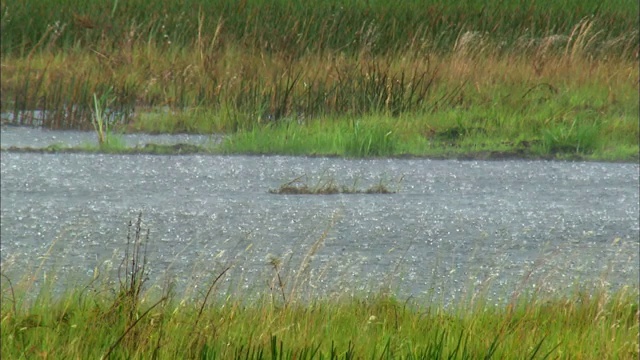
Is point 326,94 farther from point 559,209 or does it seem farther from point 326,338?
point 326,338

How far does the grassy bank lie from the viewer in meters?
8.91

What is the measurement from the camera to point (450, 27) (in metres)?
13.2

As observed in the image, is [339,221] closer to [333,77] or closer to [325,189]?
[325,189]

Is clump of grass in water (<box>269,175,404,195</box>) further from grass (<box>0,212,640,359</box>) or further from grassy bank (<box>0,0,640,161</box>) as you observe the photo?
grass (<box>0,212,640,359</box>)

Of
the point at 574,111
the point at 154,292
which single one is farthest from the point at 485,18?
the point at 154,292

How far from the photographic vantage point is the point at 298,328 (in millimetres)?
3486

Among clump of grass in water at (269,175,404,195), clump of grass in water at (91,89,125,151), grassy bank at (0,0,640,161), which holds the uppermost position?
grassy bank at (0,0,640,161)

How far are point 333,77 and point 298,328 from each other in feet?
22.9

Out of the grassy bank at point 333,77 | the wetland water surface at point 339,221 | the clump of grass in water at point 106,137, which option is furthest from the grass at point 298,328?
the grassy bank at point 333,77

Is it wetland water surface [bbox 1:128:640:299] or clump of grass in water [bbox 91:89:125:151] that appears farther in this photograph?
clump of grass in water [bbox 91:89:125:151]

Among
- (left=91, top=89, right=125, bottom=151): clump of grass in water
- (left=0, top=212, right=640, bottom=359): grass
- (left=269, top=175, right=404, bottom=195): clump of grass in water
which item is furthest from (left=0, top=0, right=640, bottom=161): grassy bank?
(left=0, top=212, right=640, bottom=359): grass

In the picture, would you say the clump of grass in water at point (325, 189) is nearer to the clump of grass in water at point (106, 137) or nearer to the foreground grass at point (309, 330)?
the clump of grass in water at point (106, 137)

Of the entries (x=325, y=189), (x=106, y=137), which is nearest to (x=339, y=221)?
Result: (x=325, y=189)

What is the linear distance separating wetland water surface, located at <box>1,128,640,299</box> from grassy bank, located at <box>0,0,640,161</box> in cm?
77
